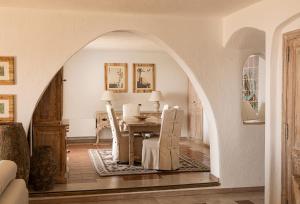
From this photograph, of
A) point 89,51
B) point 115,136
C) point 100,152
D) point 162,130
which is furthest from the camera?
point 89,51

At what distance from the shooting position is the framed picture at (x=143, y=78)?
1023cm

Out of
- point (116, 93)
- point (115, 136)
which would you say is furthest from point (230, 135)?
point (116, 93)

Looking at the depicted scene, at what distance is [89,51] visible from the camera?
995 centimetres

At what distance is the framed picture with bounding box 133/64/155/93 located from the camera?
33.6ft

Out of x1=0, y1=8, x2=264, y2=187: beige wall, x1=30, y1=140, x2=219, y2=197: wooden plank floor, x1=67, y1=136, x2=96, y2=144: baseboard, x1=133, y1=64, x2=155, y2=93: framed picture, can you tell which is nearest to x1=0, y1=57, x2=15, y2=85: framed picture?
x1=0, y1=8, x2=264, y2=187: beige wall

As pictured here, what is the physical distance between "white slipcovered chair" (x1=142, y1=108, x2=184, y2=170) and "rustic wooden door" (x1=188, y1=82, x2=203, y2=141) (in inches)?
127

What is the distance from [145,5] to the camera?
15.3 feet

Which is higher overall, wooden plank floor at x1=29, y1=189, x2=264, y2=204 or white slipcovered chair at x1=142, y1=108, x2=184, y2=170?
white slipcovered chair at x1=142, y1=108, x2=184, y2=170

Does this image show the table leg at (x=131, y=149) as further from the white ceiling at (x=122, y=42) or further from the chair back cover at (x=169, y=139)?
the white ceiling at (x=122, y=42)

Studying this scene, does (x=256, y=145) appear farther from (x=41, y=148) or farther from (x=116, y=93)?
(x=116, y=93)

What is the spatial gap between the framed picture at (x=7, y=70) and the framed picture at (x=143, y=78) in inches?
217

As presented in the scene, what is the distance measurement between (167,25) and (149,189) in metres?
2.25

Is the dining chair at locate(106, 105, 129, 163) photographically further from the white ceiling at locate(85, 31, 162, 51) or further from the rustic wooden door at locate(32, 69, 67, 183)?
the rustic wooden door at locate(32, 69, 67, 183)

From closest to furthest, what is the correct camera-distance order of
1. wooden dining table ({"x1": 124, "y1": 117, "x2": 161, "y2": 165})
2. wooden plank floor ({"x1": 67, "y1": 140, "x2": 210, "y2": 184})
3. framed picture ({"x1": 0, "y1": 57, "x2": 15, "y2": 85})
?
1. framed picture ({"x1": 0, "y1": 57, "x2": 15, "y2": 85})
2. wooden plank floor ({"x1": 67, "y1": 140, "x2": 210, "y2": 184})
3. wooden dining table ({"x1": 124, "y1": 117, "x2": 161, "y2": 165})
